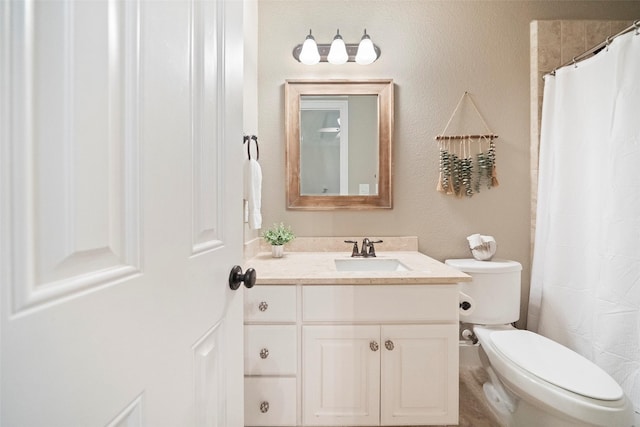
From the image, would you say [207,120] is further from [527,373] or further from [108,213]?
[527,373]

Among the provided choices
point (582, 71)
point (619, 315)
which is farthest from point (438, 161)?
point (619, 315)

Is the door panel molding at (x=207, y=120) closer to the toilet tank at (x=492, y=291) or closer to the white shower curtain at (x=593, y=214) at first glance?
the toilet tank at (x=492, y=291)

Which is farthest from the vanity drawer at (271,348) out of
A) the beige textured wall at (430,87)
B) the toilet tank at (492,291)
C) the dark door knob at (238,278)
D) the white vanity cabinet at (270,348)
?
the toilet tank at (492,291)

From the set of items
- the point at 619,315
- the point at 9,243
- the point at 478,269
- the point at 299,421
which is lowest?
the point at 299,421

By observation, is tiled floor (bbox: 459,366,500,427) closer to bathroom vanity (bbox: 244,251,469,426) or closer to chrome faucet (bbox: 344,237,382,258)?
bathroom vanity (bbox: 244,251,469,426)

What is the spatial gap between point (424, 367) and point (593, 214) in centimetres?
110

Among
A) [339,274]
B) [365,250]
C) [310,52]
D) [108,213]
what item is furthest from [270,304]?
[310,52]

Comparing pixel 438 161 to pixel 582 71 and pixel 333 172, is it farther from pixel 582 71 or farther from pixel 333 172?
pixel 582 71

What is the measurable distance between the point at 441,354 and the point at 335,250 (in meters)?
0.81

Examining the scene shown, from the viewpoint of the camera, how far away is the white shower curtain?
129cm

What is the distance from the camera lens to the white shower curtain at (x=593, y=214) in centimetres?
129

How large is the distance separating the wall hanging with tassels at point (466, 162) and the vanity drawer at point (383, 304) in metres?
0.81

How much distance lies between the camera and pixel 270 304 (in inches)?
50.6

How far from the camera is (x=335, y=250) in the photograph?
1881 millimetres
